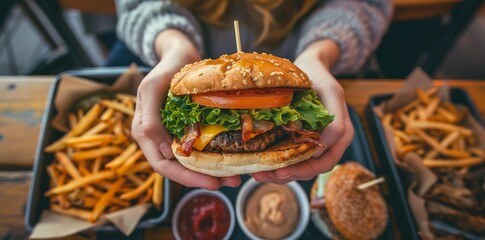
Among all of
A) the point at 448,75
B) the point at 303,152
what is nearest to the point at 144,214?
the point at 303,152

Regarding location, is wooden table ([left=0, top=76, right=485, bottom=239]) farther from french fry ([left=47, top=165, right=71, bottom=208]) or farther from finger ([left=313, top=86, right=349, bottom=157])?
finger ([left=313, top=86, right=349, bottom=157])

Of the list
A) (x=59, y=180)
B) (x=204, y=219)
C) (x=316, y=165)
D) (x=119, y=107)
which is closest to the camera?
(x=316, y=165)

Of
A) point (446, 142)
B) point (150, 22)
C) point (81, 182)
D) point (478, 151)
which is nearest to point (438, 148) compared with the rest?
point (446, 142)

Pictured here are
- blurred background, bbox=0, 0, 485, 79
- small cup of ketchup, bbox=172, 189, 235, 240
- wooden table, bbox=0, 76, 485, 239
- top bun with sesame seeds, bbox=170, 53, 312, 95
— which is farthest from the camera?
blurred background, bbox=0, 0, 485, 79

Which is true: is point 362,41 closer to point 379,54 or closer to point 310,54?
point 310,54

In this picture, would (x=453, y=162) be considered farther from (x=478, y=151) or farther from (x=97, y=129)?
(x=97, y=129)

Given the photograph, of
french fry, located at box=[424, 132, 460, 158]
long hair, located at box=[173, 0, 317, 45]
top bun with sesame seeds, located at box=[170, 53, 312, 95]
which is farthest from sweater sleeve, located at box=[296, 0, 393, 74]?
top bun with sesame seeds, located at box=[170, 53, 312, 95]
